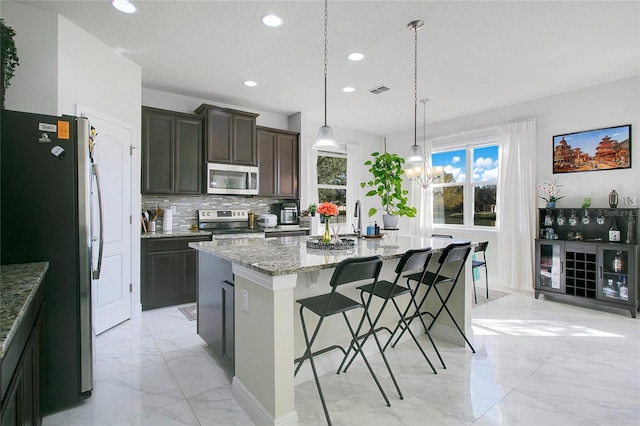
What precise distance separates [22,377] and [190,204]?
11.8 ft

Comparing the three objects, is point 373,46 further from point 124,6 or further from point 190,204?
point 190,204

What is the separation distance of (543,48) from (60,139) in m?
4.20

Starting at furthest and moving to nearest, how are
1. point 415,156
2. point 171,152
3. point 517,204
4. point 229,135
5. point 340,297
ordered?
point 517,204, point 229,135, point 171,152, point 415,156, point 340,297

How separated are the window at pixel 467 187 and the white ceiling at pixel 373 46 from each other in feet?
3.77

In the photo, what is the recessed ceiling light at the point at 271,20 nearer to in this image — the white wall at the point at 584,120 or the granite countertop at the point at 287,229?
the granite countertop at the point at 287,229

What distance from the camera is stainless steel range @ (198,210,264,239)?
4531 mm

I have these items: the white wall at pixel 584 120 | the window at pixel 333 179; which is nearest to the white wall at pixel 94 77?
the window at pixel 333 179

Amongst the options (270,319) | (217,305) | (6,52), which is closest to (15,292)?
(270,319)

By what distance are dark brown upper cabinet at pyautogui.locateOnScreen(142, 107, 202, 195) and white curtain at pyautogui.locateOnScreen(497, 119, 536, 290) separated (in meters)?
4.62

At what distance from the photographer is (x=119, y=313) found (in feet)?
11.2

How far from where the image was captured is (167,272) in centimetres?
393

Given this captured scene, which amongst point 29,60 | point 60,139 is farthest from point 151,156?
point 60,139

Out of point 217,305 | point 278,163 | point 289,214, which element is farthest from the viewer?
point 289,214

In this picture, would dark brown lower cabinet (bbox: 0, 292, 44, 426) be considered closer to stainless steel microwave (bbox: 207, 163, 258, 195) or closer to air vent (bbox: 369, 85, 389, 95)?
stainless steel microwave (bbox: 207, 163, 258, 195)
